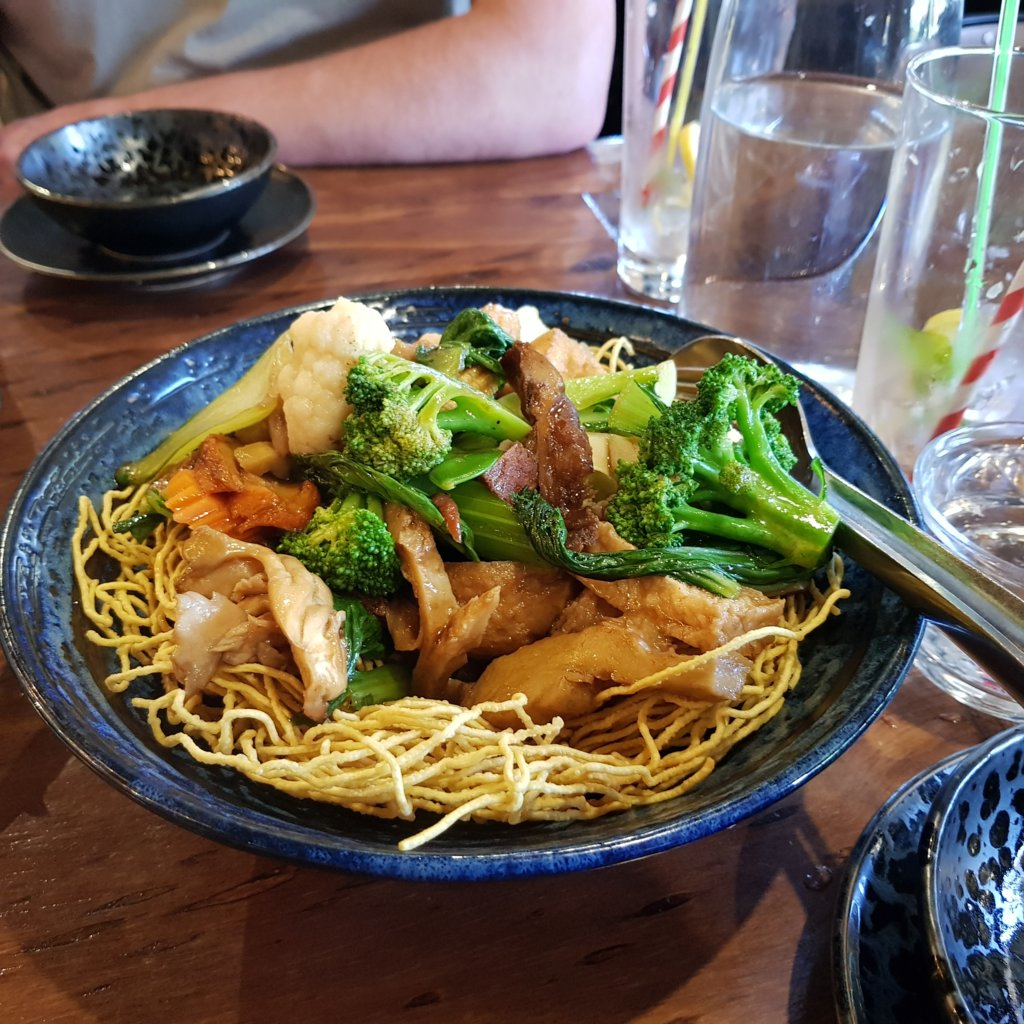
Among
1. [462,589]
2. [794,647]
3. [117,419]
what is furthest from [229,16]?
[794,647]

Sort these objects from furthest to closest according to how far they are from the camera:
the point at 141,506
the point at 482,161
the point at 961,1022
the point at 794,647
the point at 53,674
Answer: the point at 482,161
the point at 141,506
the point at 794,647
the point at 53,674
the point at 961,1022

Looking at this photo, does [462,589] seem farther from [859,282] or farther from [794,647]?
[859,282]

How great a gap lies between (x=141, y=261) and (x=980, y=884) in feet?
9.23

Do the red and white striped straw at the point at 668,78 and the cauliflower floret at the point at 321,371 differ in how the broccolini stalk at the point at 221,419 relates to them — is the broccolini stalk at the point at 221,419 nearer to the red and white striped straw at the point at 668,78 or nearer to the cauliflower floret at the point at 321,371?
the cauliflower floret at the point at 321,371

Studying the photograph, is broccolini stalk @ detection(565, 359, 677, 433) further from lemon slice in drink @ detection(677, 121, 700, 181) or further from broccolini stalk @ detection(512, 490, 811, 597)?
lemon slice in drink @ detection(677, 121, 700, 181)

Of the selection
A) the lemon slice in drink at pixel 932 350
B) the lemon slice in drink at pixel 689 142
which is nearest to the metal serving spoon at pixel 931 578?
the lemon slice in drink at pixel 932 350

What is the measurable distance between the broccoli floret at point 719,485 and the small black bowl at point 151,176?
6.08ft

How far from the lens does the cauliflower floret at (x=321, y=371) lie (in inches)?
60.3

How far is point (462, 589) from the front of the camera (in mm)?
1472

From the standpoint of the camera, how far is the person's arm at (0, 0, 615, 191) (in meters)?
3.55

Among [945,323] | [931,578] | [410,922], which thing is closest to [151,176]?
[945,323]

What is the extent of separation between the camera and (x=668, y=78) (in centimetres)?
247

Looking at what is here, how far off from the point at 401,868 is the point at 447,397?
82 cm

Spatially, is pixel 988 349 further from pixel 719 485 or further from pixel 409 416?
pixel 409 416
